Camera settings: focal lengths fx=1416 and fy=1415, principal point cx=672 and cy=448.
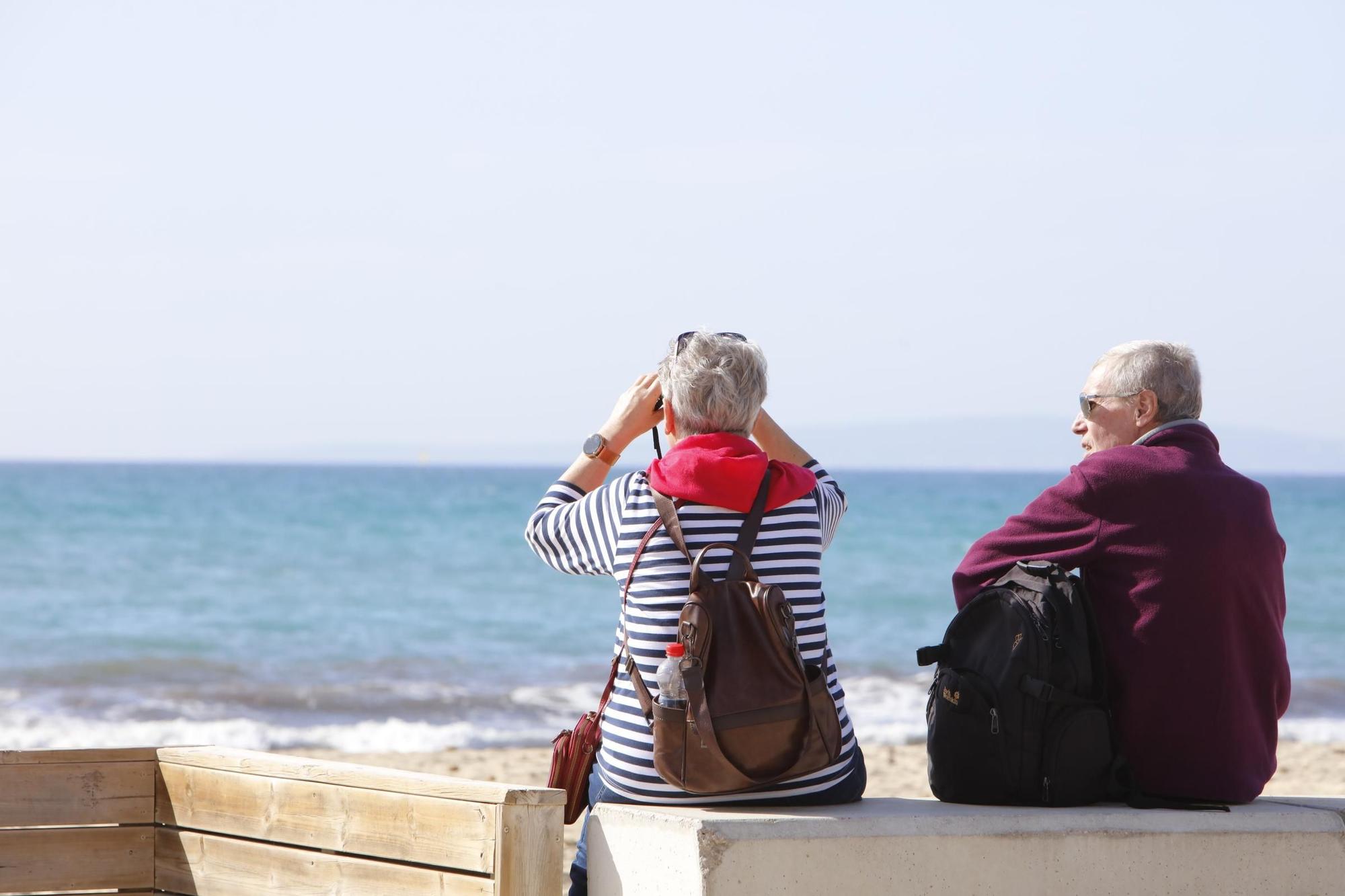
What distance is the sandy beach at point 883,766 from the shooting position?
817 centimetres

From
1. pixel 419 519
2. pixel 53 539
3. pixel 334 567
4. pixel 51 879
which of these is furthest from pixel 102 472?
→ pixel 51 879

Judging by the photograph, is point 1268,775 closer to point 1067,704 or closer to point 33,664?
point 1067,704

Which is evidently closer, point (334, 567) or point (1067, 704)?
point (1067, 704)

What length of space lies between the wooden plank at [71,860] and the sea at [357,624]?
6.67 m

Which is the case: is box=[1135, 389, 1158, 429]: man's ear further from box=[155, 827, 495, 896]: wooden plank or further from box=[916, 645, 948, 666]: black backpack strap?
box=[155, 827, 495, 896]: wooden plank

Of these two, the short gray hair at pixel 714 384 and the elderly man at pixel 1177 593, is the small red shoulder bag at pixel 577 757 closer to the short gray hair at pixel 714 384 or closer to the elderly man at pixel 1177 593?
the short gray hair at pixel 714 384

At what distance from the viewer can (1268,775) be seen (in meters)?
3.04

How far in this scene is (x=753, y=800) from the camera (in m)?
2.77

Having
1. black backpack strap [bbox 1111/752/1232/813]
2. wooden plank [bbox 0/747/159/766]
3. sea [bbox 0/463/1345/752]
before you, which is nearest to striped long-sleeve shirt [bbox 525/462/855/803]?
black backpack strap [bbox 1111/752/1232/813]

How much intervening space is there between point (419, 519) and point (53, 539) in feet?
32.8

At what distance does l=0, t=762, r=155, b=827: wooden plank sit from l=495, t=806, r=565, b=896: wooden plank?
116cm

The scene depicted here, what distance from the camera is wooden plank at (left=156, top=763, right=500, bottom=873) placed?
107 inches

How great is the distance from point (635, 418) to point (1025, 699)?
1.00m

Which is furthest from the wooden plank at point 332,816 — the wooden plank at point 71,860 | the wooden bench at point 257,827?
the wooden plank at point 71,860
